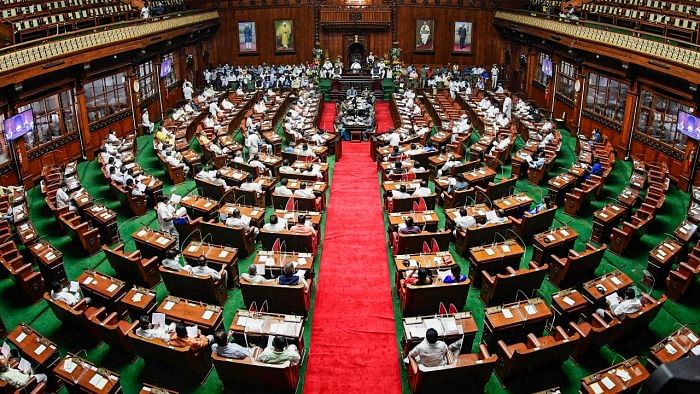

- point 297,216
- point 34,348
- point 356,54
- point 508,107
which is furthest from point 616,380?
point 356,54

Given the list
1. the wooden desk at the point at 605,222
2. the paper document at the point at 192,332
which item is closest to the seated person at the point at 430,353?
the paper document at the point at 192,332

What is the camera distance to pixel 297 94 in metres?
27.3

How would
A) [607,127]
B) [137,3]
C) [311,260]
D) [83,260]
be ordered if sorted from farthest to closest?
1. [137,3]
2. [607,127]
3. [83,260]
4. [311,260]

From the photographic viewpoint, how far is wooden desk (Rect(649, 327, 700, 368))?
7984 mm

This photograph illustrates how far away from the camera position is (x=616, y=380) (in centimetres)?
758

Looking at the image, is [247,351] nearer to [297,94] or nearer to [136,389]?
[136,389]

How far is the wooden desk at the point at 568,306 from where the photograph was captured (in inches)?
369

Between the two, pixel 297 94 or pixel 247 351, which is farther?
pixel 297 94

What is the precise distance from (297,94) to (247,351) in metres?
20.6

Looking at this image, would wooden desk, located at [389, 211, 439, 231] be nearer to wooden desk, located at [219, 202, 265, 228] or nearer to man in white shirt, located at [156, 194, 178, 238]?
wooden desk, located at [219, 202, 265, 228]

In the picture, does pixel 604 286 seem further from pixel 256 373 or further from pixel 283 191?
pixel 283 191

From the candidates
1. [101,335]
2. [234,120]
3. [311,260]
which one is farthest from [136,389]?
[234,120]

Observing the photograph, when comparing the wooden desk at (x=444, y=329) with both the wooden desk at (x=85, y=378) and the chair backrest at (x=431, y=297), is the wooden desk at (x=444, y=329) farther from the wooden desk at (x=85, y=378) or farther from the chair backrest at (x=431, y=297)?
Result: the wooden desk at (x=85, y=378)

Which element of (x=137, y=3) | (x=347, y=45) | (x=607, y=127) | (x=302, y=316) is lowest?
(x=302, y=316)
